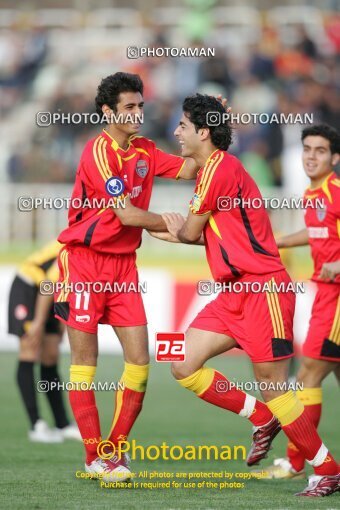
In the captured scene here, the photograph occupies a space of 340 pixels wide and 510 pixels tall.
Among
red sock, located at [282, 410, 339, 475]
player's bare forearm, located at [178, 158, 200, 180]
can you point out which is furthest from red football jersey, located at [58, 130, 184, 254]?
red sock, located at [282, 410, 339, 475]

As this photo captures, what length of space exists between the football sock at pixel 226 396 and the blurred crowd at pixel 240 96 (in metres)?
10.2

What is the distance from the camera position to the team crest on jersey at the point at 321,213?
7730 mm

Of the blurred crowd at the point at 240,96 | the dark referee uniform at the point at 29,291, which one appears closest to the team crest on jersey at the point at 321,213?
the dark referee uniform at the point at 29,291

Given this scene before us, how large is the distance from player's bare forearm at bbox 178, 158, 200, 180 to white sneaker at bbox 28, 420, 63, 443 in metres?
3.00

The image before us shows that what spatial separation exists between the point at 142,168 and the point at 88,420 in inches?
67.0

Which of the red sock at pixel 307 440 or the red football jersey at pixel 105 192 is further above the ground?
the red football jersey at pixel 105 192

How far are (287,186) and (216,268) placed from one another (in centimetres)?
1006

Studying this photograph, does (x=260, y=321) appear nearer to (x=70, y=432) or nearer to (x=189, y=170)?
(x=189, y=170)

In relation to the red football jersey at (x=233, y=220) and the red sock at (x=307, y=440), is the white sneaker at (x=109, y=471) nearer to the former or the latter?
the red sock at (x=307, y=440)

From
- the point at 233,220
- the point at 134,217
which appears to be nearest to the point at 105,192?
the point at 134,217

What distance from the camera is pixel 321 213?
25.4 ft

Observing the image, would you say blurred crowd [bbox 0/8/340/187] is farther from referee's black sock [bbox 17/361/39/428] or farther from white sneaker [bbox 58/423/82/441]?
referee's black sock [bbox 17/361/39/428]

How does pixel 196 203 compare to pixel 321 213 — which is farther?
pixel 321 213

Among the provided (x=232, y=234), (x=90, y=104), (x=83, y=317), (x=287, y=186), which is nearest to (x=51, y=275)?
(x=83, y=317)
